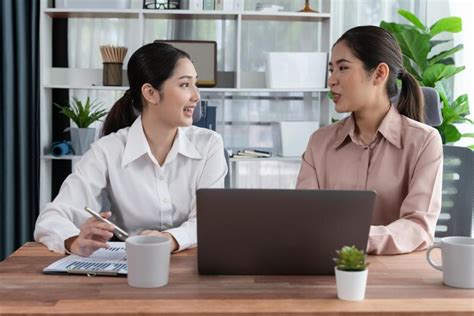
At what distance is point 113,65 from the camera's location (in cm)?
394

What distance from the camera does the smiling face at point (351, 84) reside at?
2.16 metres

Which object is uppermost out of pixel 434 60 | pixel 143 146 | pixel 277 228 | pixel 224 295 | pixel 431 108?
pixel 434 60

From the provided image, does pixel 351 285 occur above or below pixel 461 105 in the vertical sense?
below

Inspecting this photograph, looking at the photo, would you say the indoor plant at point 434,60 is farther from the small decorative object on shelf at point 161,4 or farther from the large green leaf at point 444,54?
the small decorative object on shelf at point 161,4

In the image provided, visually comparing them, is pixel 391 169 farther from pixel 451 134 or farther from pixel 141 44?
pixel 141 44

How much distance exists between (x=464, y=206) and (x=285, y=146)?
1.64 m

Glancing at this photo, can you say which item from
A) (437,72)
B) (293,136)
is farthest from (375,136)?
(437,72)

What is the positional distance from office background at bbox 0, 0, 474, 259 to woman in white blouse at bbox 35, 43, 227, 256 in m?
1.74

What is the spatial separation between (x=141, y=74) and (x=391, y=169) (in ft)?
2.77

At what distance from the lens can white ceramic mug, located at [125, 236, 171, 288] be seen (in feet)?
4.46

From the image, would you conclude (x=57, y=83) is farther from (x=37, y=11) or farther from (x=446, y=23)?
(x=446, y=23)

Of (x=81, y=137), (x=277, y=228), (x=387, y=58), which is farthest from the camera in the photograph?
(x=81, y=137)

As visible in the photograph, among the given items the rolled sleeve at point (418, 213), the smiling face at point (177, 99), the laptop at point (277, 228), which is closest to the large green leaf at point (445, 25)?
the rolled sleeve at point (418, 213)

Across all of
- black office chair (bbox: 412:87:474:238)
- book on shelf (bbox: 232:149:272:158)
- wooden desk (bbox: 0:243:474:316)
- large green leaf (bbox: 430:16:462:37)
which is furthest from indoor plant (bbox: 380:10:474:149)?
wooden desk (bbox: 0:243:474:316)
